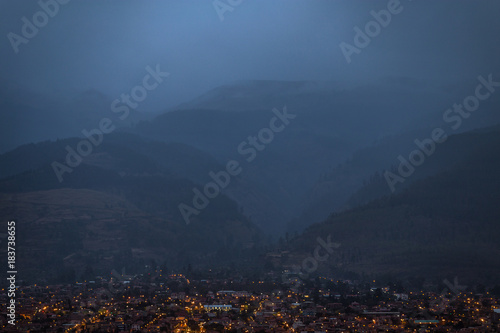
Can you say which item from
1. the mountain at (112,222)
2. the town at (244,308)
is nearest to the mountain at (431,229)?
the town at (244,308)

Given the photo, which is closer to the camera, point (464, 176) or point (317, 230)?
point (317, 230)

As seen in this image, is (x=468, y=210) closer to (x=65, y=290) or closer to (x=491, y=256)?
(x=491, y=256)

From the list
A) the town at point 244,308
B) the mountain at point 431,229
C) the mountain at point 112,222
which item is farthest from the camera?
the mountain at point 112,222

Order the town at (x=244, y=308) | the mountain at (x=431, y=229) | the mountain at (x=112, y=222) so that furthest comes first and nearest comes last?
the mountain at (x=112, y=222), the mountain at (x=431, y=229), the town at (x=244, y=308)

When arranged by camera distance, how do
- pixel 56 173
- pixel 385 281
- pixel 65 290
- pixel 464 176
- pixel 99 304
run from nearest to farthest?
pixel 99 304 → pixel 65 290 → pixel 385 281 → pixel 464 176 → pixel 56 173

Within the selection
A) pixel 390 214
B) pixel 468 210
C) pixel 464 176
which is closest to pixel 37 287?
pixel 390 214

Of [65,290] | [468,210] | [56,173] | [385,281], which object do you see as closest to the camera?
[65,290]

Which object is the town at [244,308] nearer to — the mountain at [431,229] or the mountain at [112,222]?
the mountain at [431,229]

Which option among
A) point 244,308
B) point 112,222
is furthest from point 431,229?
point 244,308
